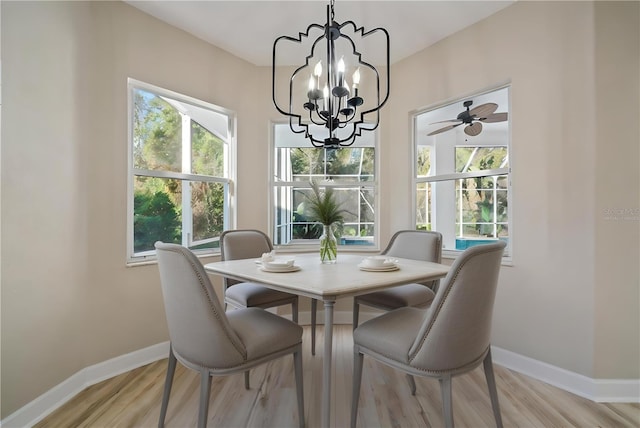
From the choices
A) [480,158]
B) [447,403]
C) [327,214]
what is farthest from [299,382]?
[480,158]

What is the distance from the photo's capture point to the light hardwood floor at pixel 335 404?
1.62m

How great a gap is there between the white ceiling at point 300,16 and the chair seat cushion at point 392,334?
7.28 ft

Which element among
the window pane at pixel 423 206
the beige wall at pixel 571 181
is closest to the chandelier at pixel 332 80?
the window pane at pixel 423 206

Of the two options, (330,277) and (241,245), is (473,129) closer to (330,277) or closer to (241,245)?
(330,277)

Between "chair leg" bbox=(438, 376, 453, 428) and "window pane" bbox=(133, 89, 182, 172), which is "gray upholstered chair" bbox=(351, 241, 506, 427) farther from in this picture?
"window pane" bbox=(133, 89, 182, 172)

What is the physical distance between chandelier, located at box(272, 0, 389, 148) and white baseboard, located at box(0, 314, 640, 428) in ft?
6.59

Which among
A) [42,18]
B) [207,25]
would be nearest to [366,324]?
[42,18]

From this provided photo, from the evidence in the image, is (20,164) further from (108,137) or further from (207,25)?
(207,25)

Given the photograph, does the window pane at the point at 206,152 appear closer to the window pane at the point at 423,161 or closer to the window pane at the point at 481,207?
the window pane at the point at 423,161

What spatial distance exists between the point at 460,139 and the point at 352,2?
145cm

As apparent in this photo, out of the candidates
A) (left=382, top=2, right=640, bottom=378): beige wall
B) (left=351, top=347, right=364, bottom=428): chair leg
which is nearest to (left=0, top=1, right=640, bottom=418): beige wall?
(left=382, top=2, right=640, bottom=378): beige wall

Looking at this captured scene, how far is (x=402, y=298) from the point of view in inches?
82.7

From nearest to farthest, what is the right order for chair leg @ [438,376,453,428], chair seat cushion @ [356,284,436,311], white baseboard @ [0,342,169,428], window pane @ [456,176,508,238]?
chair leg @ [438,376,453,428]
white baseboard @ [0,342,169,428]
chair seat cushion @ [356,284,436,311]
window pane @ [456,176,508,238]

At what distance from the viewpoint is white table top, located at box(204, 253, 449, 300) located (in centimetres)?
128
